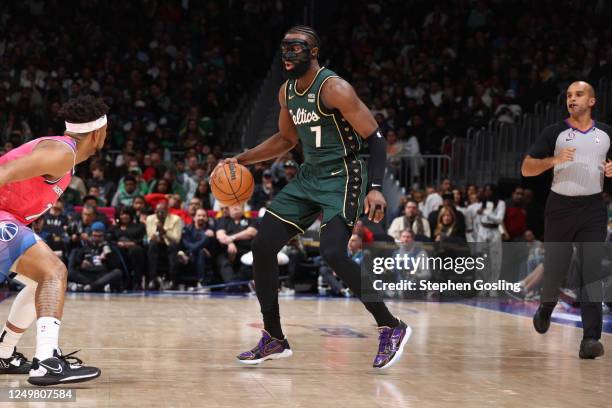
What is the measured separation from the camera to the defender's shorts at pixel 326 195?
224 inches

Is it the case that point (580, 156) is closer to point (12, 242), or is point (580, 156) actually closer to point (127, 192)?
point (12, 242)

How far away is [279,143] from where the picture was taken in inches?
240

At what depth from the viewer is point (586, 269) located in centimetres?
666

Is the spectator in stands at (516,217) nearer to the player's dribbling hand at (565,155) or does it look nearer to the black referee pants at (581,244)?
the black referee pants at (581,244)

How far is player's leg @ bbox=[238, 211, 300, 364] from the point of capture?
5703 mm

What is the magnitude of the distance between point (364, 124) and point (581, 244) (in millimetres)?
2000

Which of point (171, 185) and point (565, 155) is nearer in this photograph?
point (565, 155)

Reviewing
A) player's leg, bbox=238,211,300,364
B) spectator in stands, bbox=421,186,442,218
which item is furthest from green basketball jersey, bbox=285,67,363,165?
spectator in stands, bbox=421,186,442,218

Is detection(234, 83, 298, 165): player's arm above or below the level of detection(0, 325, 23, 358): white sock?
above

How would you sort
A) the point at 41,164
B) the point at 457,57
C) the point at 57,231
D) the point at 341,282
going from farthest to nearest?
the point at 457,57
the point at 57,231
the point at 341,282
the point at 41,164

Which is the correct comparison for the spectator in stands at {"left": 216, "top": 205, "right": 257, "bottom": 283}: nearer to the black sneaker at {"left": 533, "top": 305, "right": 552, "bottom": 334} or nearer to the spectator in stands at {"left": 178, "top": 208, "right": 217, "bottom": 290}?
the spectator in stands at {"left": 178, "top": 208, "right": 217, "bottom": 290}

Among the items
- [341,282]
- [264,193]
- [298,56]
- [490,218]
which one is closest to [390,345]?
[298,56]

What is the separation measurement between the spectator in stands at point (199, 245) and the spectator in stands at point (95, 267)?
920 mm

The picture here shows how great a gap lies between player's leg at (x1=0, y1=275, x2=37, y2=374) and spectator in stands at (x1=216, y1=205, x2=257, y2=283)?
775 cm
